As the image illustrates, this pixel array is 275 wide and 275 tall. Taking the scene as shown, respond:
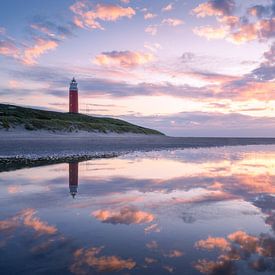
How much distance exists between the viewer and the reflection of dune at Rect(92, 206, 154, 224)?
648 centimetres

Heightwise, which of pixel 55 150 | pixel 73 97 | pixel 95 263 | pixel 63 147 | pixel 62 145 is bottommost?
pixel 95 263

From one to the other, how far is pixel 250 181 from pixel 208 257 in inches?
342

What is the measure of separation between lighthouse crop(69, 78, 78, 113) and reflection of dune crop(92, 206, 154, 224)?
95573 millimetres

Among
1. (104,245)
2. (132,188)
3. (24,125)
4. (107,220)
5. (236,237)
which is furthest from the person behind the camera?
(24,125)

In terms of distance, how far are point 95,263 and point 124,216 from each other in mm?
2535

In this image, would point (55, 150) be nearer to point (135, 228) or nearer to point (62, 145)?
point (62, 145)

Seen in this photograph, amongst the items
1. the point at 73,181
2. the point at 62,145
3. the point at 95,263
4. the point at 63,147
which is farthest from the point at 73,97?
the point at 95,263

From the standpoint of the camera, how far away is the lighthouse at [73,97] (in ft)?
328

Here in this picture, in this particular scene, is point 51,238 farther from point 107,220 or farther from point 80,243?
point 107,220

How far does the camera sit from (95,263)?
171 inches

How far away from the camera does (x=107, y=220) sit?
6.48 meters

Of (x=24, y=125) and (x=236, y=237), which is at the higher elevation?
(x=24, y=125)

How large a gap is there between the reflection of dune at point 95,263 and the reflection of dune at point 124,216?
1712 millimetres

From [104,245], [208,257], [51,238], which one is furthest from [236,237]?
[51,238]
